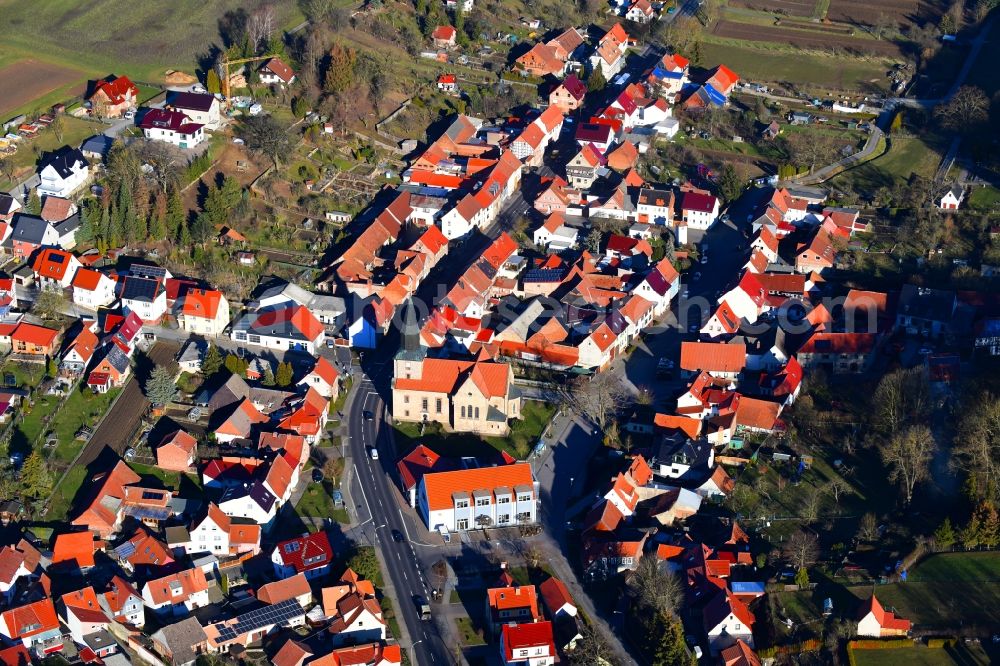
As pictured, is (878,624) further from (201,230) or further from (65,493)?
(201,230)

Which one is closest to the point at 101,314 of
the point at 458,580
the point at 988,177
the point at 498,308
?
the point at 498,308

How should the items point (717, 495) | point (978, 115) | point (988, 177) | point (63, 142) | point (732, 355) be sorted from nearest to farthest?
point (717, 495), point (732, 355), point (63, 142), point (988, 177), point (978, 115)

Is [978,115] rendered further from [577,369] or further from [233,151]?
[233,151]

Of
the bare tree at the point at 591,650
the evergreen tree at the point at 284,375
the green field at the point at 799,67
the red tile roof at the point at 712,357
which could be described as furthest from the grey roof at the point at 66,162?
the green field at the point at 799,67

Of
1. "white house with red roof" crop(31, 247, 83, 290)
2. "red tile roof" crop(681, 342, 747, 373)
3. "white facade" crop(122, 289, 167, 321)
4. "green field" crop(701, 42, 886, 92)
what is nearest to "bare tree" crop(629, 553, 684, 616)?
"red tile roof" crop(681, 342, 747, 373)

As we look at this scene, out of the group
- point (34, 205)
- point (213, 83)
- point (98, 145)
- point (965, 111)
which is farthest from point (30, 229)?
point (965, 111)

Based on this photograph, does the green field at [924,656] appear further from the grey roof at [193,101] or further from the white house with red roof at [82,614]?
the grey roof at [193,101]

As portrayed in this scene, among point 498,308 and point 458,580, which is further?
point 498,308
